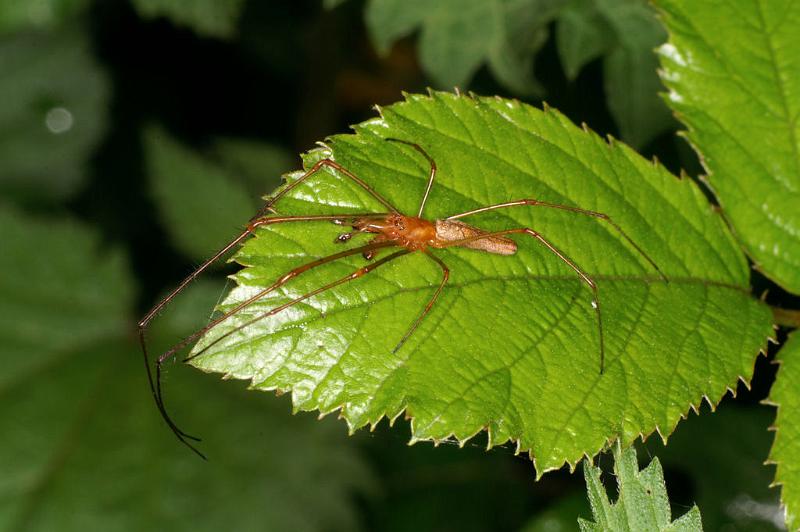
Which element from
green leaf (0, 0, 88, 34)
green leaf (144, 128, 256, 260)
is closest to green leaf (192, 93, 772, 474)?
green leaf (144, 128, 256, 260)

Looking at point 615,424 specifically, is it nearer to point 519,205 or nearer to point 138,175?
point 519,205

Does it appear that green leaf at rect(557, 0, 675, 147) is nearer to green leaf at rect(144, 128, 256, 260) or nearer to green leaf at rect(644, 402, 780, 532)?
green leaf at rect(644, 402, 780, 532)

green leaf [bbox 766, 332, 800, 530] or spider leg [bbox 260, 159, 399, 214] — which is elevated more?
spider leg [bbox 260, 159, 399, 214]

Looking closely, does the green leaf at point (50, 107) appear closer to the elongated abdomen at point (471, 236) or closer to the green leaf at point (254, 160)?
the green leaf at point (254, 160)

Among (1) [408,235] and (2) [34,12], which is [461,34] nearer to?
(1) [408,235]

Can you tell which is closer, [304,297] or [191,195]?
[304,297]

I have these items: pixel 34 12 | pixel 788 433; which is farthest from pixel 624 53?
pixel 34 12
